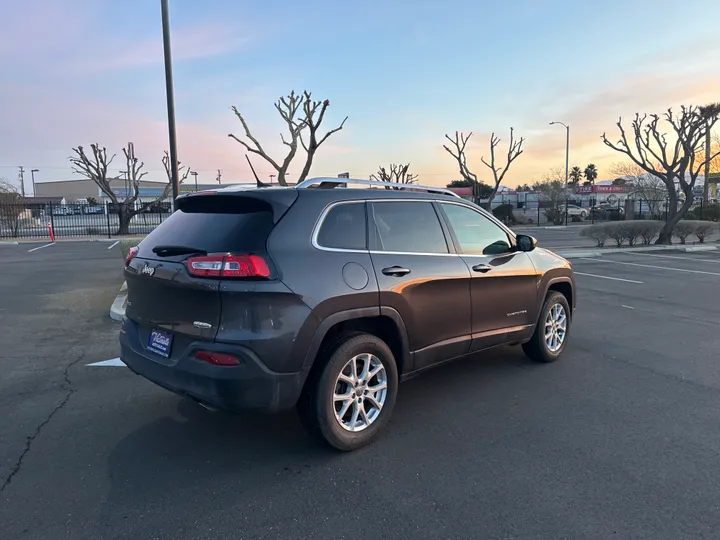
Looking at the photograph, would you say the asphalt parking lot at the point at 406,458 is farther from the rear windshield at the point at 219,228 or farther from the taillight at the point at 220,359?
the rear windshield at the point at 219,228

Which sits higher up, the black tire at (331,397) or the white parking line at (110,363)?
the black tire at (331,397)

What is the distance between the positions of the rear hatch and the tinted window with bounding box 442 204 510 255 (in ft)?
5.65

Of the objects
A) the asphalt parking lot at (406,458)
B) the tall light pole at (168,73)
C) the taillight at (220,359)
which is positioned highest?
the tall light pole at (168,73)

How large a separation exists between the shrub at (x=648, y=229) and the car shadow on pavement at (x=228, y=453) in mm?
19691

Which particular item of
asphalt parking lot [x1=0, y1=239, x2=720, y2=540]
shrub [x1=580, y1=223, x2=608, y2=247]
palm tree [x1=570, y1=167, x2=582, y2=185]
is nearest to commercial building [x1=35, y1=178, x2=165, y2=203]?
palm tree [x1=570, y1=167, x2=582, y2=185]

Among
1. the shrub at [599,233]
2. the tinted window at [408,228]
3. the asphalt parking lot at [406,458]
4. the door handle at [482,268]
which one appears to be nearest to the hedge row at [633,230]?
the shrub at [599,233]

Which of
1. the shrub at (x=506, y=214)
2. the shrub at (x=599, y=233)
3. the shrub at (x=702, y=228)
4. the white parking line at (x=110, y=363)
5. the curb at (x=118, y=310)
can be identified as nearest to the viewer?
the white parking line at (x=110, y=363)

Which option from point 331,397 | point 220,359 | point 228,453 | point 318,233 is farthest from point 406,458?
point 318,233

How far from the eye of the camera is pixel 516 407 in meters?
4.43

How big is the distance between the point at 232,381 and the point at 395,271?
1407 mm

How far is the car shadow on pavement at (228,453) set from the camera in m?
3.16

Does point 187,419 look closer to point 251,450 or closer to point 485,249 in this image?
point 251,450

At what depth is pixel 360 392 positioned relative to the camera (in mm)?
3705

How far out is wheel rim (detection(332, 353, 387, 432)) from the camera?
3.63 meters
